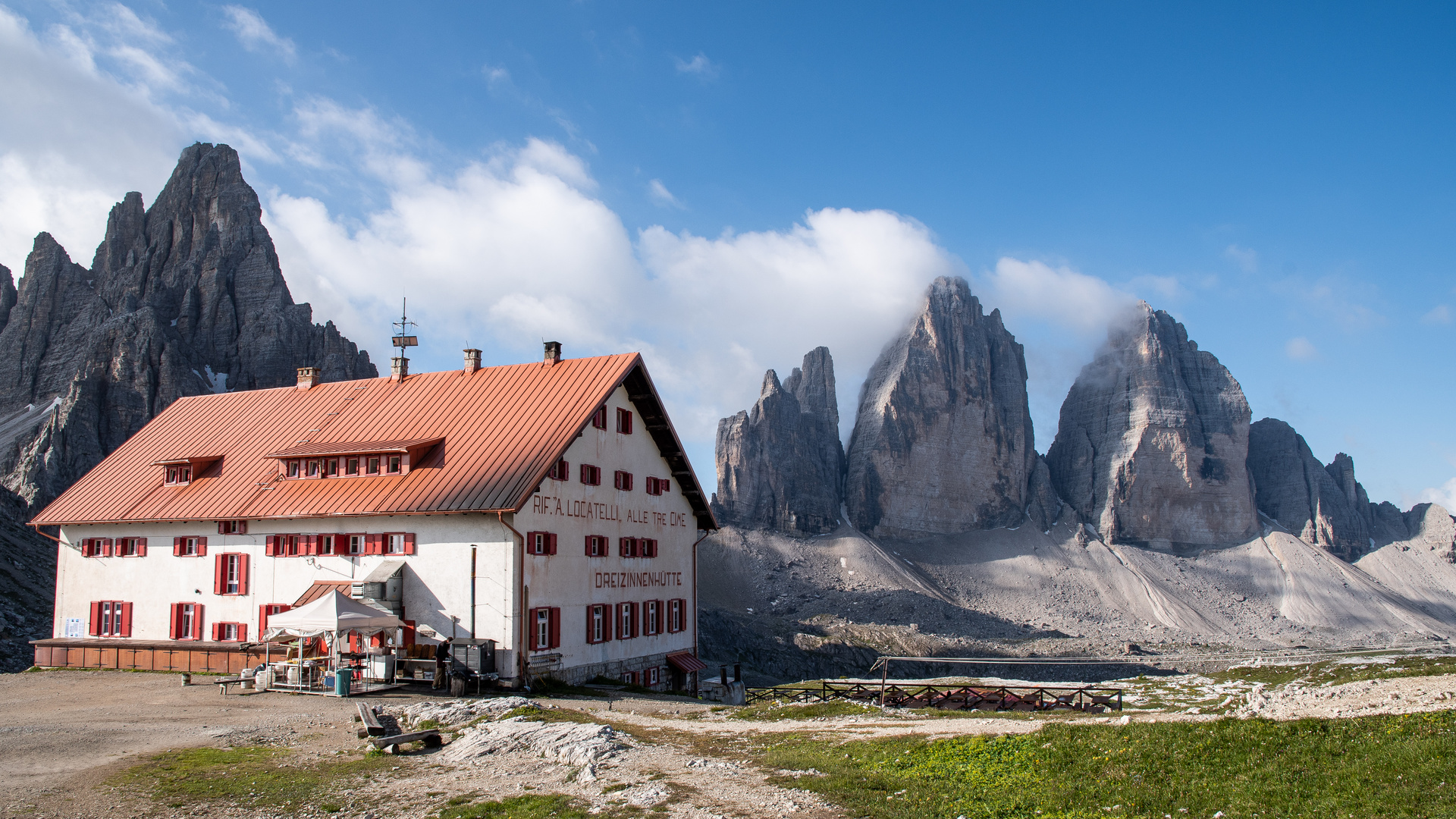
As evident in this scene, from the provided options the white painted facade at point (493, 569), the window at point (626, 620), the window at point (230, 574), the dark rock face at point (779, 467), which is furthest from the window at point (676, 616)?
the dark rock face at point (779, 467)

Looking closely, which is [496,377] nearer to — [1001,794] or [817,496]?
[1001,794]

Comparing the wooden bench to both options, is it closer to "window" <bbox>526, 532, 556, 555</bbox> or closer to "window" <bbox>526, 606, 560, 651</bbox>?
"window" <bbox>526, 606, 560, 651</bbox>

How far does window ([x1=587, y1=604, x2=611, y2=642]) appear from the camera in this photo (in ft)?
116

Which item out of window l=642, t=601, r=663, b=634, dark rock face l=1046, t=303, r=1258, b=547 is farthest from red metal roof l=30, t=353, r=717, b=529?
dark rock face l=1046, t=303, r=1258, b=547

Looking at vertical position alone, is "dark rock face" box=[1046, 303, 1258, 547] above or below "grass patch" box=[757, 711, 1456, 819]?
above

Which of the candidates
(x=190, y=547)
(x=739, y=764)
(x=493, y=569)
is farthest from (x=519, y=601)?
(x=739, y=764)

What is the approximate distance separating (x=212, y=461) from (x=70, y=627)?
9.11 metres

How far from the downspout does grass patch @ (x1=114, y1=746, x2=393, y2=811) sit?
12274 millimetres

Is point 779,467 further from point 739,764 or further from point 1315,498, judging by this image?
point 739,764

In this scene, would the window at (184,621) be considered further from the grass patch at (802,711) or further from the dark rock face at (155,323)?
the dark rock face at (155,323)

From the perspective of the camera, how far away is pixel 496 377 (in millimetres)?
38969

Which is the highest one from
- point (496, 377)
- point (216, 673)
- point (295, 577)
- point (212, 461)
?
point (496, 377)

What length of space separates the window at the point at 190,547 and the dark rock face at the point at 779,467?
107421 millimetres

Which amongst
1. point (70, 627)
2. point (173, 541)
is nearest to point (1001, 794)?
point (173, 541)
